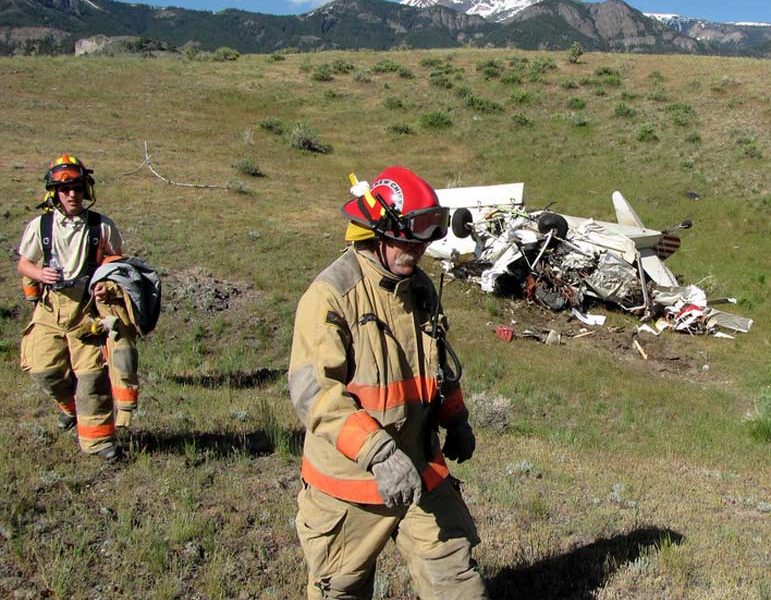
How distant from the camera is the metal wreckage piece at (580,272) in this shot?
1345cm

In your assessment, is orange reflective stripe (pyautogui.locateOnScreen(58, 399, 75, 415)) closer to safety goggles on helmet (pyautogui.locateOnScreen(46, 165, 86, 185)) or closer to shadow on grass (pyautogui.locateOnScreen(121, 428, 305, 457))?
shadow on grass (pyautogui.locateOnScreen(121, 428, 305, 457))

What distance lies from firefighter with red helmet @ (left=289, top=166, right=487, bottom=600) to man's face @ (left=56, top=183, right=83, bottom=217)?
2.99 m

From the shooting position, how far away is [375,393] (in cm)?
243

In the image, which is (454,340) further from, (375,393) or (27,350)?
(375,393)

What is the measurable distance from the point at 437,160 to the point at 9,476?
22.5 metres

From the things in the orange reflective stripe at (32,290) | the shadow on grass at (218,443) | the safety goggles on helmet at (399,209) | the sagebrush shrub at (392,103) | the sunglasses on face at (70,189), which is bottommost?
the shadow on grass at (218,443)

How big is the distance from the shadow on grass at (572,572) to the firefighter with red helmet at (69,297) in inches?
115

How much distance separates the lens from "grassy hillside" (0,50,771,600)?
12.5 ft

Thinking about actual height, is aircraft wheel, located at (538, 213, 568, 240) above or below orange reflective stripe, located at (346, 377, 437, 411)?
below

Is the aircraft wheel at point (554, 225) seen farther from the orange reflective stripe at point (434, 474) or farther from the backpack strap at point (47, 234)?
the orange reflective stripe at point (434, 474)

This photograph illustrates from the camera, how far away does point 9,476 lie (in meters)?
4.35

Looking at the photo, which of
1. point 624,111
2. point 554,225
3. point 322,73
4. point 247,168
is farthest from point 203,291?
point 322,73

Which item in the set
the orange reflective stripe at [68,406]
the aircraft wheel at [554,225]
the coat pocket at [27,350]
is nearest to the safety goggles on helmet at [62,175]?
the coat pocket at [27,350]

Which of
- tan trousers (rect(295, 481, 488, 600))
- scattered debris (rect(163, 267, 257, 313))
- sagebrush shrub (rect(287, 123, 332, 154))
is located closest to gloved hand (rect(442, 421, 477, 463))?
tan trousers (rect(295, 481, 488, 600))
